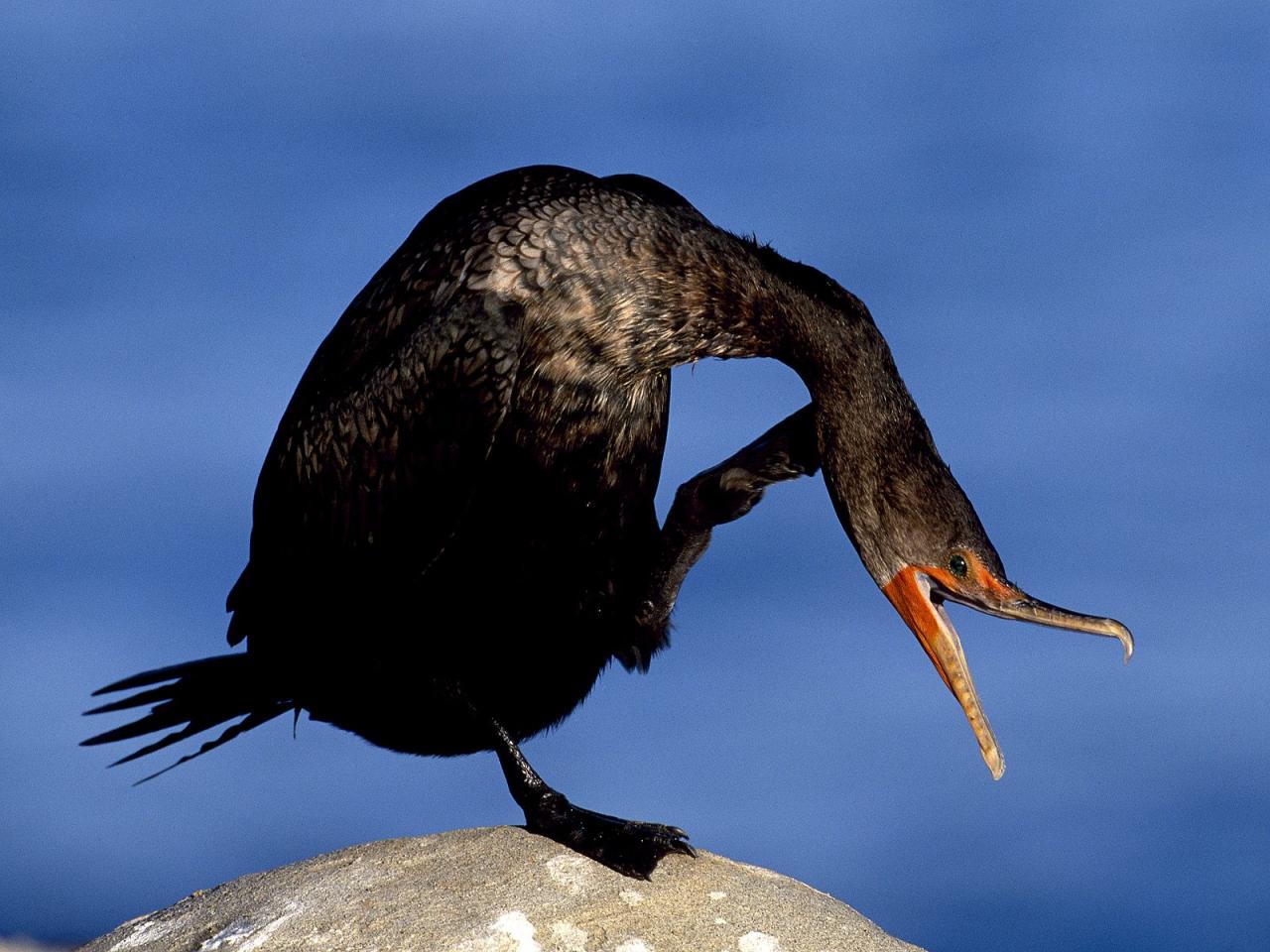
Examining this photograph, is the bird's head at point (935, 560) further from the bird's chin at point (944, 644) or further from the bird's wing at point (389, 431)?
the bird's wing at point (389, 431)

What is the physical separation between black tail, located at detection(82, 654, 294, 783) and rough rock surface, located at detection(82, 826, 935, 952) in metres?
0.80

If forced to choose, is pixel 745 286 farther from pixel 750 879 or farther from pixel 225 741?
pixel 225 741

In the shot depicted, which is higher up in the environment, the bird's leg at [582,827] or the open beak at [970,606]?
the open beak at [970,606]

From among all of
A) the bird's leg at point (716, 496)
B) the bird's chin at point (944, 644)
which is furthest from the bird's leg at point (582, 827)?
the bird's chin at point (944, 644)

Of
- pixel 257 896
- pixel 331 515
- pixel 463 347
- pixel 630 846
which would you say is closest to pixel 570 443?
pixel 463 347

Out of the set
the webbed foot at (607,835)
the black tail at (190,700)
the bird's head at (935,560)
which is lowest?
the webbed foot at (607,835)

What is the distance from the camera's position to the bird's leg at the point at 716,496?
5527 millimetres

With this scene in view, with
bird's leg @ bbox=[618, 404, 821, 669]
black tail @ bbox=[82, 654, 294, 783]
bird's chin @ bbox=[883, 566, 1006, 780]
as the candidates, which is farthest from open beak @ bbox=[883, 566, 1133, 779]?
black tail @ bbox=[82, 654, 294, 783]

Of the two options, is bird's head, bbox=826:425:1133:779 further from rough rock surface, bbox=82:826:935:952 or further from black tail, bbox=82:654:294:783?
black tail, bbox=82:654:294:783

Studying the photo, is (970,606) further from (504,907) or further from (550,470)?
(504,907)

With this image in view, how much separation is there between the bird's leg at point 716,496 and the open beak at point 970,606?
52 centimetres

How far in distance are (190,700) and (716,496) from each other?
200 centimetres

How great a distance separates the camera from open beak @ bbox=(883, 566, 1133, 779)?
511 cm

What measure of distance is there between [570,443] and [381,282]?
83cm
